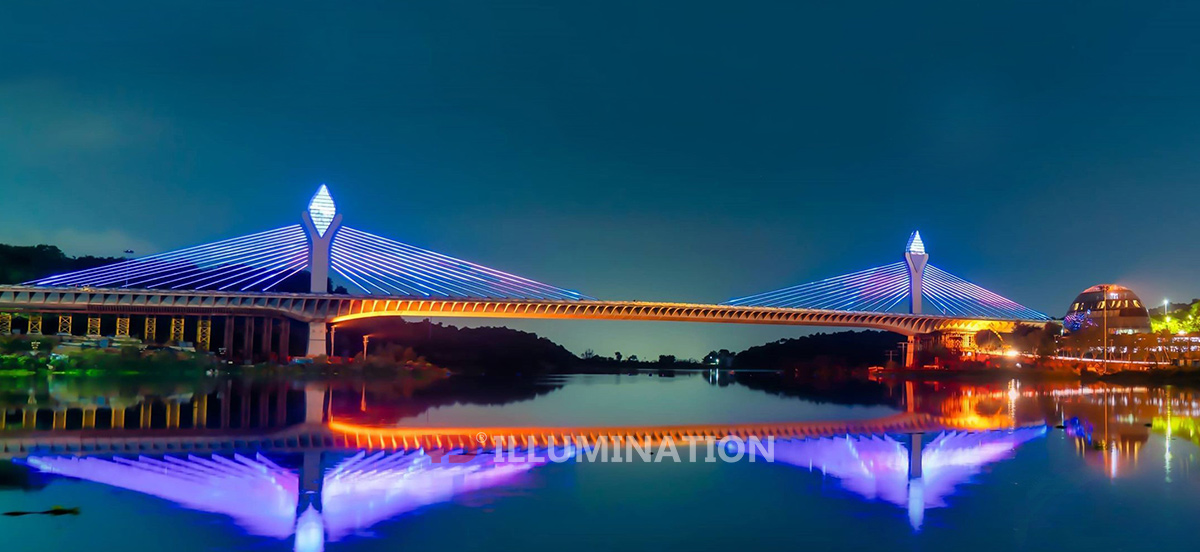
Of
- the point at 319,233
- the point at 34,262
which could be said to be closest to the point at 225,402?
the point at 319,233

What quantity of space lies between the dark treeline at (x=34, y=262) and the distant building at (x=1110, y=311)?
111086mm

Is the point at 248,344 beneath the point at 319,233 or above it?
beneath

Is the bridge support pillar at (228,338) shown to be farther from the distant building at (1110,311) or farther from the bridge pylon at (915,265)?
the distant building at (1110,311)

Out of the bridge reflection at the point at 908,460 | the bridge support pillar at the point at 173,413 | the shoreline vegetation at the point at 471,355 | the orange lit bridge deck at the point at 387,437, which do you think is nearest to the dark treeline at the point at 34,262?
the shoreline vegetation at the point at 471,355

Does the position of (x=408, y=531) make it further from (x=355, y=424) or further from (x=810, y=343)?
(x=810, y=343)

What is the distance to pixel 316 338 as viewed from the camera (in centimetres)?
8325

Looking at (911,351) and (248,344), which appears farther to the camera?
(911,351)

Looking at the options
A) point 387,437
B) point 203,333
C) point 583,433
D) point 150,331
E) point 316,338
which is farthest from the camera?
point 150,331

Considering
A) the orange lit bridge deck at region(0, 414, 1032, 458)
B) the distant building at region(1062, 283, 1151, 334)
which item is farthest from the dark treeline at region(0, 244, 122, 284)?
the distant building at region(1062, 283, 1151, 334)

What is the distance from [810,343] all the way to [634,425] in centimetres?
13093

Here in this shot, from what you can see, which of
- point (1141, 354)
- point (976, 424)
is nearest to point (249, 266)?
point (976, 424)

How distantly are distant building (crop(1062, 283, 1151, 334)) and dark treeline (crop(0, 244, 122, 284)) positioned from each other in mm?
111086

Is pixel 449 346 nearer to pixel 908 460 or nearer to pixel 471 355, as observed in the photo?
pixel 471 355

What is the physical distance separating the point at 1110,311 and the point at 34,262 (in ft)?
399
